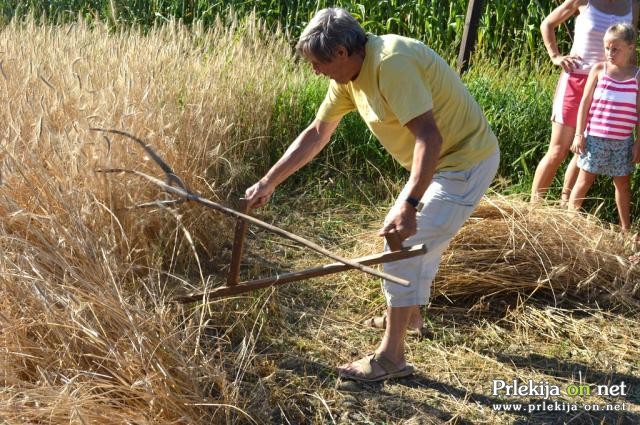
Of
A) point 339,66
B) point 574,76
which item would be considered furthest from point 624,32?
point 339,66

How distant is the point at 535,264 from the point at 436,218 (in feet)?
4.00

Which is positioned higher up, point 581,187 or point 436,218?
point 436,218

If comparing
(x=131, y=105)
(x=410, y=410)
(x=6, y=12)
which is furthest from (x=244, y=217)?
(x=6, y=12)

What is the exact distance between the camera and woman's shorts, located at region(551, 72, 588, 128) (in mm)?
4863

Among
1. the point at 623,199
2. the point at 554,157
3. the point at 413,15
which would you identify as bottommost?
the point at 623,199

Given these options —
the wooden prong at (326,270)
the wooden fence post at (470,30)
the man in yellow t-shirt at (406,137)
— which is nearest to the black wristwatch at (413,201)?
the man in yellow t-shirt at (406,137)

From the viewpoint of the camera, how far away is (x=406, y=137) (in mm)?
3217

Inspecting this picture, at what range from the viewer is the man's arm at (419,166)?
2889mm

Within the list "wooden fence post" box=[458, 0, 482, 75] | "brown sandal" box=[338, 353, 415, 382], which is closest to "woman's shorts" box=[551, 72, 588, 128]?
"wooden fence post" box=[458, 0, 482, 75]

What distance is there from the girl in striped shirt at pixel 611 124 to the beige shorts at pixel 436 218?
1.56 meters

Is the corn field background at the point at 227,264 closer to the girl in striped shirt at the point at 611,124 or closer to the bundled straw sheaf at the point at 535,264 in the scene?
the bundled straw sheaf at the point at 535,264

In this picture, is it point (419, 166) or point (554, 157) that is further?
point (554, 157)

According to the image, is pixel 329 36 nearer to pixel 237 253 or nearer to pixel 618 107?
pixel 237 253

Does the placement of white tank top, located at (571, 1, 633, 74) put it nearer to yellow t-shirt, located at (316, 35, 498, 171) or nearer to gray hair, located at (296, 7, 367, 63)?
yellow t-shirt, located at (316, 35, 498, 171)
